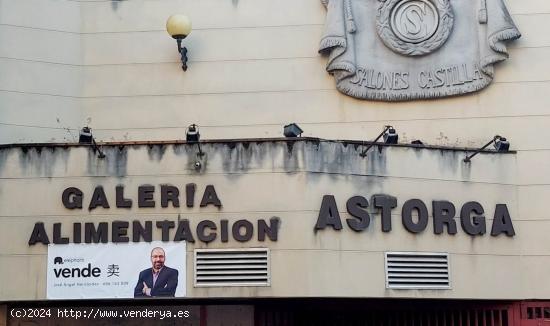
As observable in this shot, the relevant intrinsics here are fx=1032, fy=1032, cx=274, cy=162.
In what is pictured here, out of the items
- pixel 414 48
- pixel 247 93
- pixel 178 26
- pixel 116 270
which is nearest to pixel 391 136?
pixel 414 48

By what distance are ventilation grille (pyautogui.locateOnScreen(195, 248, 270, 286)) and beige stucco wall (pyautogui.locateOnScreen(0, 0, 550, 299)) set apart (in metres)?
3.52

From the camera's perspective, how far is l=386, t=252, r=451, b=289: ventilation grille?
18.9 meters

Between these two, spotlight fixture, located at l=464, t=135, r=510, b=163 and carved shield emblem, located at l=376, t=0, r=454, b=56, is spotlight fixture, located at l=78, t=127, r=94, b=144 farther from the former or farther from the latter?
spotlight fixture, located at l=464, t=135, r=510, b=163

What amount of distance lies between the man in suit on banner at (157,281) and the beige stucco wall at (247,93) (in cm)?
381

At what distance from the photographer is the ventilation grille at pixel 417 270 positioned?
1886cm

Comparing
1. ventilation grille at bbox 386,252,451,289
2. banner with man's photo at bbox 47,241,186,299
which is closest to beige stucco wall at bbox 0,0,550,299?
ventilation grille at bbox 386,252,451,289

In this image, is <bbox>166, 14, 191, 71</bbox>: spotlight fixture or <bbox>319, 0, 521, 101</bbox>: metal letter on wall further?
<bbox>319, 0, 521, 101</bbox>: metal letter on wall

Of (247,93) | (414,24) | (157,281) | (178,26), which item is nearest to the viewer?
(157,281)

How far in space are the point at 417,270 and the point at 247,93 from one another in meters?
5.30

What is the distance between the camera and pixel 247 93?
21.5 m

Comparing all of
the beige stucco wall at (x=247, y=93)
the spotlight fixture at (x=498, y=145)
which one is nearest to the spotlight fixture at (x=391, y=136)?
the beige stucco wall at (x=247, y=93)

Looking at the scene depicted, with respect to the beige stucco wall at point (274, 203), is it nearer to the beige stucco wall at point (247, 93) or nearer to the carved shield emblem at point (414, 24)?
the beige stucco wall at point (247, 93)

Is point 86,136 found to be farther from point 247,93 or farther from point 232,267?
point 247,93

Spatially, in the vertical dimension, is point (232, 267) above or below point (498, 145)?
below
